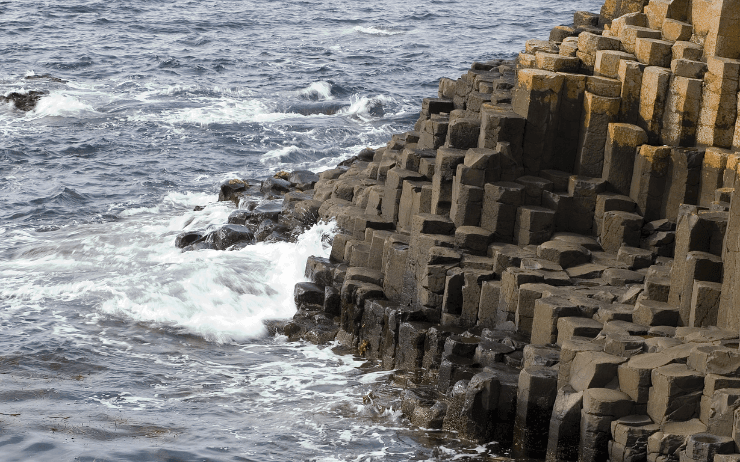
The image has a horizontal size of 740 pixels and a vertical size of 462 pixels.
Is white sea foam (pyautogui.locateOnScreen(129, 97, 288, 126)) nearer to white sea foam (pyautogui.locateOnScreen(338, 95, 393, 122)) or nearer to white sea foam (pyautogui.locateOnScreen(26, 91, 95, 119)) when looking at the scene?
white sea foam (pyautogui.locateOnScreen(26, 91, 95, 119))

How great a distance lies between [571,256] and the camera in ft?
56.1

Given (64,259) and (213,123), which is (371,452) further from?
(213,123)

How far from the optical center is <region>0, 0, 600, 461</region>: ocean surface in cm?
1546

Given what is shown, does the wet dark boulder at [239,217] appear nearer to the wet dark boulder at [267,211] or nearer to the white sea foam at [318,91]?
the wet dark boulder at [267,211]

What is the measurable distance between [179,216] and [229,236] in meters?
3.80

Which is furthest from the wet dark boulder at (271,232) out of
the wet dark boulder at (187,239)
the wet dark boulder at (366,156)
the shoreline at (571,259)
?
the wet dark boulder at (366,156)

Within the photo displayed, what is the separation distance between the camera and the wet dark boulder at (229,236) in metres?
23.5

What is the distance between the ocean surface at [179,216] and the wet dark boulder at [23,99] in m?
0.46

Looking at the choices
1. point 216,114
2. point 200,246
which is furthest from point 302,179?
point 216,114

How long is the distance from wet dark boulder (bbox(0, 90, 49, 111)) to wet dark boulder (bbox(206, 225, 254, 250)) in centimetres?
1851

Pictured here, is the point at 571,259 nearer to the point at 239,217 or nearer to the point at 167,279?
the point at 167,279

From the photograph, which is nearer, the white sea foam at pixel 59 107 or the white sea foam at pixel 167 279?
the white sea foam at pixel 167 279

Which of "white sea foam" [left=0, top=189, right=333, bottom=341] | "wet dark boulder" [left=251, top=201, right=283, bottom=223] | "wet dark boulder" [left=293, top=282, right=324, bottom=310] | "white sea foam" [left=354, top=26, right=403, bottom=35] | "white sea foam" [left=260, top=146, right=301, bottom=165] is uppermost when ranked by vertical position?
Result: "white sea foam" [left=354, top=26, right=403, bottom=35]

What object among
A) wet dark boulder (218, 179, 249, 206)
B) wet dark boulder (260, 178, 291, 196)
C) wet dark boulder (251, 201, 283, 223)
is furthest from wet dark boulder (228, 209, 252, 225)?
wet dark boulder (218, 179, 249, 206)
